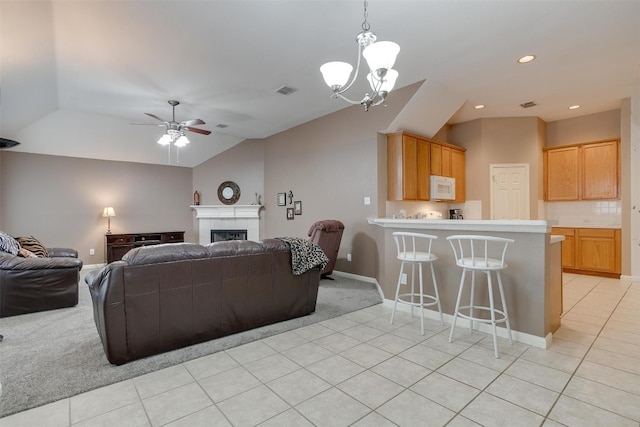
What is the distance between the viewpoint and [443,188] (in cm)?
570

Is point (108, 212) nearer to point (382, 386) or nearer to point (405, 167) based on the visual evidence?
point (405, 167)

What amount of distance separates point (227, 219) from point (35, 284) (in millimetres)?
4302

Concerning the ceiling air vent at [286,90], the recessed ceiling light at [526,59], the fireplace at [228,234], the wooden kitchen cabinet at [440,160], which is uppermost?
the ceiling air vent at [286,90]

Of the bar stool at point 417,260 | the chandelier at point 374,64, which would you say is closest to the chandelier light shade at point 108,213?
the bar stool at point 417,260

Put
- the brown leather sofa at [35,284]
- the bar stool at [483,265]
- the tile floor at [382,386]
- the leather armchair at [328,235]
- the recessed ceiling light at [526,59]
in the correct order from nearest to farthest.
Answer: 1. the tile floor at [382,386]
2. the bar stool at [483,265]
3. the brown leather sofa at [35,284]
4. the recessed ceiling light at [526,59]
5. the leather armchair at [328,235]

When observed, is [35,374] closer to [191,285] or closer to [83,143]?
[191,285]

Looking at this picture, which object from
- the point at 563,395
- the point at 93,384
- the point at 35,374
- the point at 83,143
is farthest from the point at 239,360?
the point at 83,143

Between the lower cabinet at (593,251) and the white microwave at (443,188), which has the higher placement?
the white microwave at (443,188)

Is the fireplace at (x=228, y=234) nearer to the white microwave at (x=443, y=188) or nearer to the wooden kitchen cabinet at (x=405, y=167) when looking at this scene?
the wooden kitchen cabinet at (x=405, y=167)

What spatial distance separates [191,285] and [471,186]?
562cm

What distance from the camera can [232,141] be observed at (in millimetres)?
7738

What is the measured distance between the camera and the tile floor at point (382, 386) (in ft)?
5.89

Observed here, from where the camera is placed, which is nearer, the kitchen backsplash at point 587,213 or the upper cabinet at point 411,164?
the upper cabinet at point 411,164

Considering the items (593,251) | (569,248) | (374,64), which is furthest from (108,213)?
(593,251)
